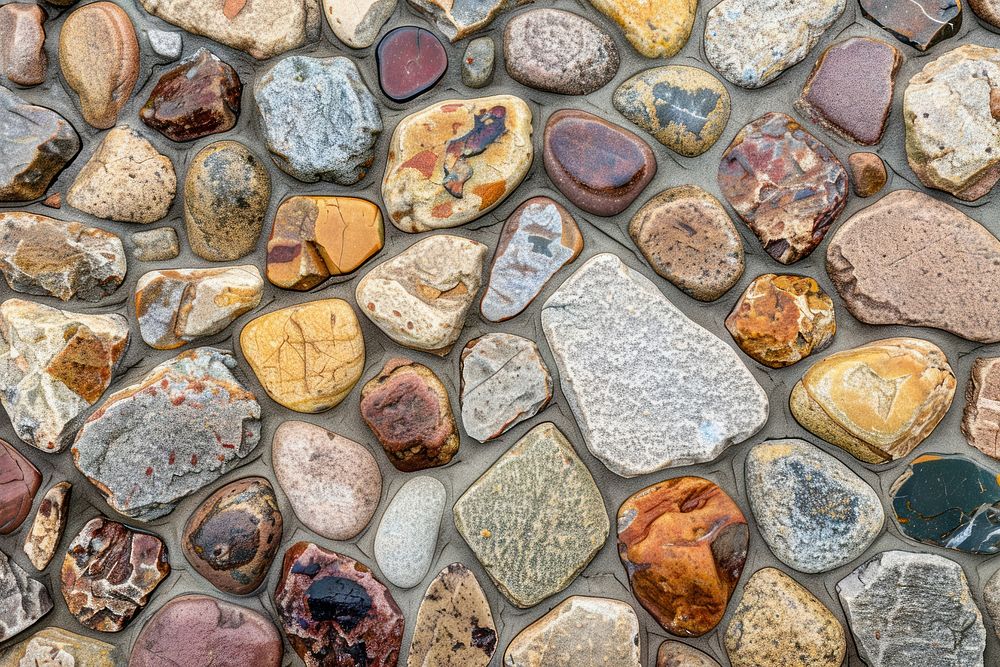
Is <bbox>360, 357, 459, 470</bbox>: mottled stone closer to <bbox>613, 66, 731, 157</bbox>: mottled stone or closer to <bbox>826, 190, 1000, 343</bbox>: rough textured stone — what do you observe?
<bbox>613, 66, 731, 157</bbox>: mottled stone

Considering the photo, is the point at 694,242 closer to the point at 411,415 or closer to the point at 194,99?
the point at 411,415

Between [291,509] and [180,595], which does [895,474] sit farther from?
[180,595]

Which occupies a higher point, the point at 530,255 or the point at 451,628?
the point at 530,255

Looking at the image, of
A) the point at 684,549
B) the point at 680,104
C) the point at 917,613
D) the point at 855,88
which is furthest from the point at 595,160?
the point at 917,613

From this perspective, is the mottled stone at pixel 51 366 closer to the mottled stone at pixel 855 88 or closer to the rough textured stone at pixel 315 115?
the rough textured stone at pixel 315 115

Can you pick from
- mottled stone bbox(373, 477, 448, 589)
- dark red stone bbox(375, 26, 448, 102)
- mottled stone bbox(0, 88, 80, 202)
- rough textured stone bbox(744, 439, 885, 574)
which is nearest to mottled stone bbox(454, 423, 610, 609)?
mottled stone bbox(373, 477, 448, 589)

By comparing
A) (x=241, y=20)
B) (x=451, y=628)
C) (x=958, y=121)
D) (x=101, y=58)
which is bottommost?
(x=451, y=628)

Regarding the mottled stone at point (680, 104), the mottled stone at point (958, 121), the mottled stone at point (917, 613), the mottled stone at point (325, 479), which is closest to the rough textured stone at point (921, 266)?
the mottled stone at point (958, 121)
